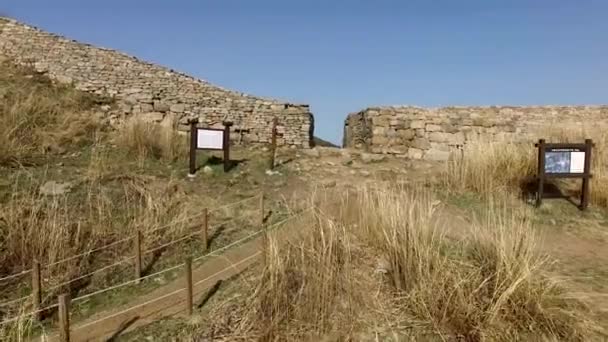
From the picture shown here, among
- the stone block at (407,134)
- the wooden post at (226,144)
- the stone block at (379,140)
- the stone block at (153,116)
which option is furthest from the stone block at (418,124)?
the stone block at (153,116)

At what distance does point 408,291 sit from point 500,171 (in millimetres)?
5197

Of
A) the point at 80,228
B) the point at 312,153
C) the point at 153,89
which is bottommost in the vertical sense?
the point at 80,228

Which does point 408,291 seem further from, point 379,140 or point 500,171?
point 379,140

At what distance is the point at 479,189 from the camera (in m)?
7.79

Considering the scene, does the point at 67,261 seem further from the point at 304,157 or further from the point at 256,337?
the point at 304,157

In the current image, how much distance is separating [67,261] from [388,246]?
3.18 metres

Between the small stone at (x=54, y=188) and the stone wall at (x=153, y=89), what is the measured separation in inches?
181

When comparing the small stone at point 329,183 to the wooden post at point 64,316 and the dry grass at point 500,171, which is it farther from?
the wooden post at point 64,316

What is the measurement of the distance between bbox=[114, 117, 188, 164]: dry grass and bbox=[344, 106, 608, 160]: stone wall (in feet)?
15.6

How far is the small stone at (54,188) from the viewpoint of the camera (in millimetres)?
6419

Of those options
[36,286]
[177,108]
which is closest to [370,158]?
[177,108]

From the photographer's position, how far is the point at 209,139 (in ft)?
27.1

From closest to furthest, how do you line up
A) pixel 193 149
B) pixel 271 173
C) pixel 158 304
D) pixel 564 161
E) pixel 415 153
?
pixel 158 304 → pixel 564 161 → pixel 193 149 → pixel 271 173 → pixel 415 153

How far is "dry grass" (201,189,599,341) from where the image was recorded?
10.6ft
